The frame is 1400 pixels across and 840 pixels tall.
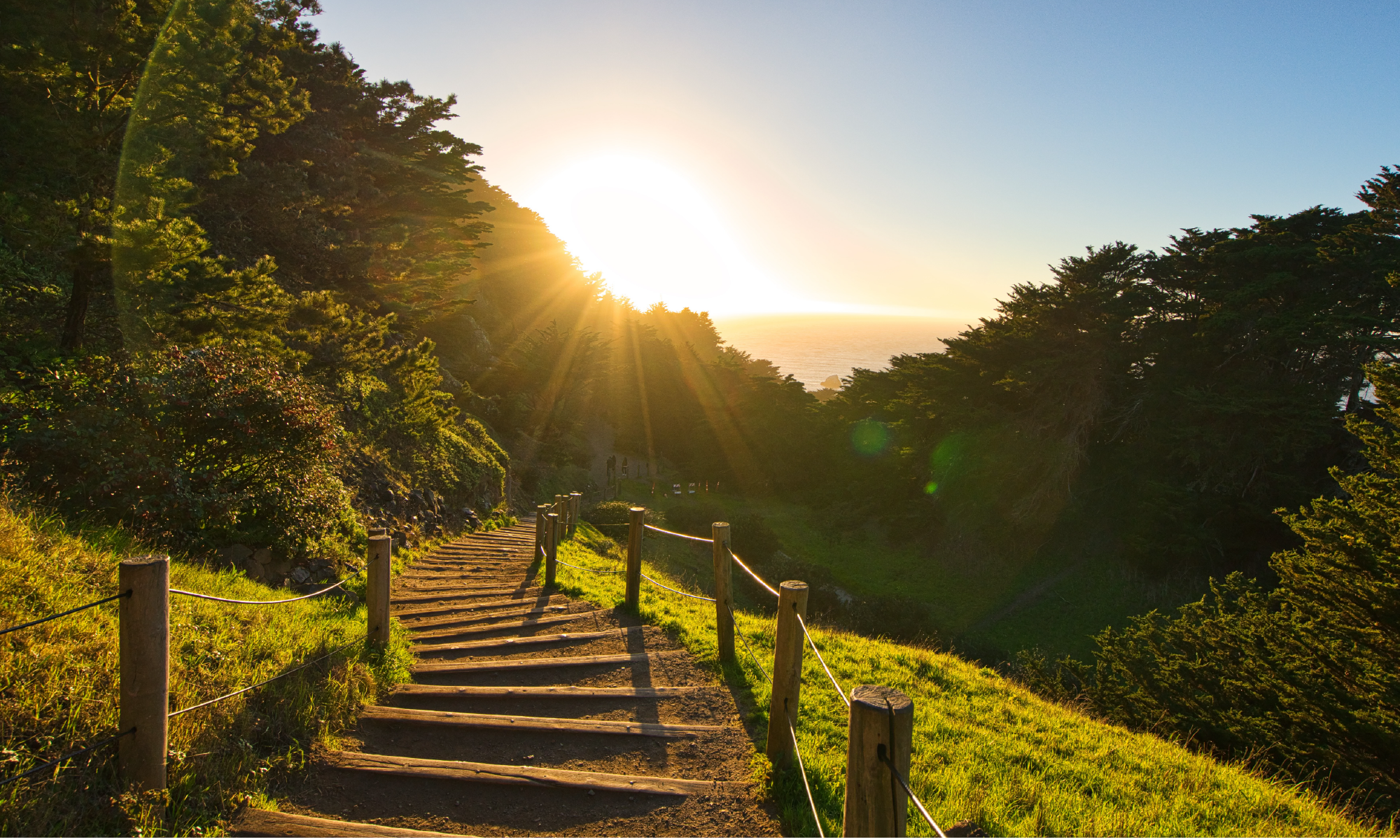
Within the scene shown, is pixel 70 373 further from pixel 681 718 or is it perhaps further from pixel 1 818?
pixel 681 718

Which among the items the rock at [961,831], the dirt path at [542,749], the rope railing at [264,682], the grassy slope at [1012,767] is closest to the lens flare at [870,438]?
the grassy slope at [1012,767]

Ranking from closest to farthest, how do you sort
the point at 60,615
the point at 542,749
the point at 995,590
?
the point at 60,615 → the point at 542,749 → the point at 995,590

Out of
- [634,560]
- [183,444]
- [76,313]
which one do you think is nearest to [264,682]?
[634,560]

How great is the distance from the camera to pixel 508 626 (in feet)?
23.8

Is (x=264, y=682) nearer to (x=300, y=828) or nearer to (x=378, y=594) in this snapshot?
(x=300, y=828)

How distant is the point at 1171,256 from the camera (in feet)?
86.3

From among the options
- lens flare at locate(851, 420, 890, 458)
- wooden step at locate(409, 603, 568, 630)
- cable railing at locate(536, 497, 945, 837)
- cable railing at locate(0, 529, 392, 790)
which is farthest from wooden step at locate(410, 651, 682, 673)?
lens flare at locate(851, 420, 890, 458)

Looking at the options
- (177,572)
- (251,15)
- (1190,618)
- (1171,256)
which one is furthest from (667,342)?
(177,572)

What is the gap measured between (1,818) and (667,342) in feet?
156

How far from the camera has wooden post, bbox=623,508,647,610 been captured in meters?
7.62

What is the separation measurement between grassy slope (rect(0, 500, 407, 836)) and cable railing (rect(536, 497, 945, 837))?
3.12 m

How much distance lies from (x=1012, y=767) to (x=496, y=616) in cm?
594

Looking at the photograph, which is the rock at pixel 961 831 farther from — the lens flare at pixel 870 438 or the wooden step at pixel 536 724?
the lens flare at pixel 870 438

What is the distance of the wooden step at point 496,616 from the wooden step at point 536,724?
2.68 m
